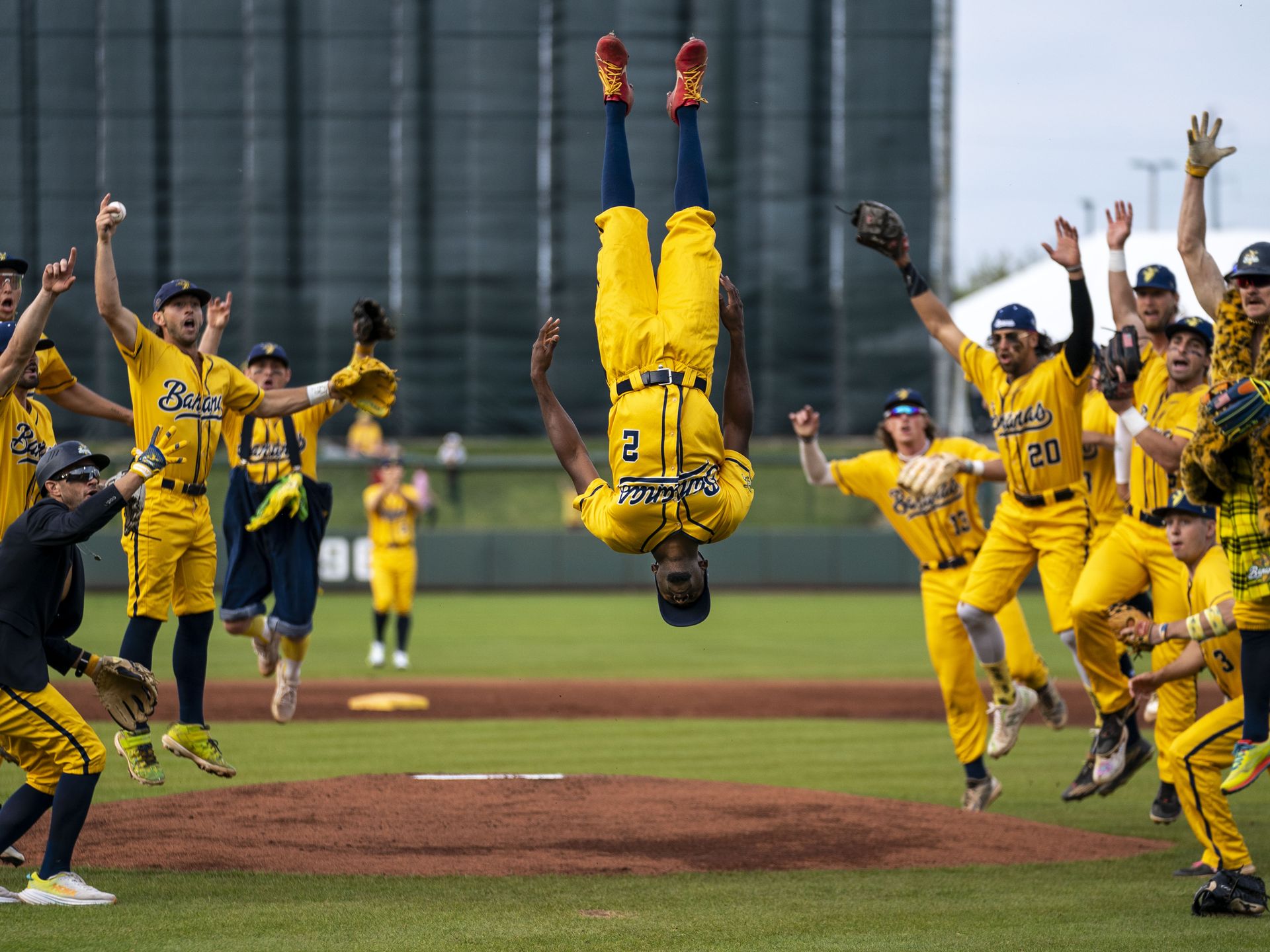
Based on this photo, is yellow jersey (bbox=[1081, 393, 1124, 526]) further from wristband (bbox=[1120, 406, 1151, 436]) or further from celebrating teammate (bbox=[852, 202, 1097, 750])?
wristband (bbox=[1120, 406, 1151, 436])

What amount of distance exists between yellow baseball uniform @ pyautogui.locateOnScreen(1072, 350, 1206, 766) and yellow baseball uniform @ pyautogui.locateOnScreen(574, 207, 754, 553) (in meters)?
2.50

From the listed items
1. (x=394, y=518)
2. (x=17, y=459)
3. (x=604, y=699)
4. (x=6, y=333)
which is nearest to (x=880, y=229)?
(x=6, y=333)

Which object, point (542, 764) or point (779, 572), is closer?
point (542, 764)

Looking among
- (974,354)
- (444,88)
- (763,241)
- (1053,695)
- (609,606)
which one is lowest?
(609,606)

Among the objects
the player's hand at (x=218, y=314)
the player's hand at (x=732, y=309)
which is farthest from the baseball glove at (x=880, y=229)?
the player's hand at (x=218, y=314)

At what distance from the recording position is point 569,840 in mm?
7801

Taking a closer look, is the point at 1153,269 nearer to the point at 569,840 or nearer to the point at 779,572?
the point at 569,840

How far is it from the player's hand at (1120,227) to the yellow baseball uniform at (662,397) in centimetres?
231

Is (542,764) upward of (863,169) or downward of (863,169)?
downward

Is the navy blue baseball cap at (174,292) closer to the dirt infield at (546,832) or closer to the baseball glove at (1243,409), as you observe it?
the dirt infield at (546,832)

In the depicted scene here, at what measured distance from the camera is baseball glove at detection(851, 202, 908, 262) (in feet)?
26.1

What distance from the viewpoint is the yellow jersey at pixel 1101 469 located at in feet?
28.8

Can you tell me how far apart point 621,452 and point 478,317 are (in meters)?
20.6

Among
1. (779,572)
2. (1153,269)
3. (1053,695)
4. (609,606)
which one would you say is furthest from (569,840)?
(779,572)
